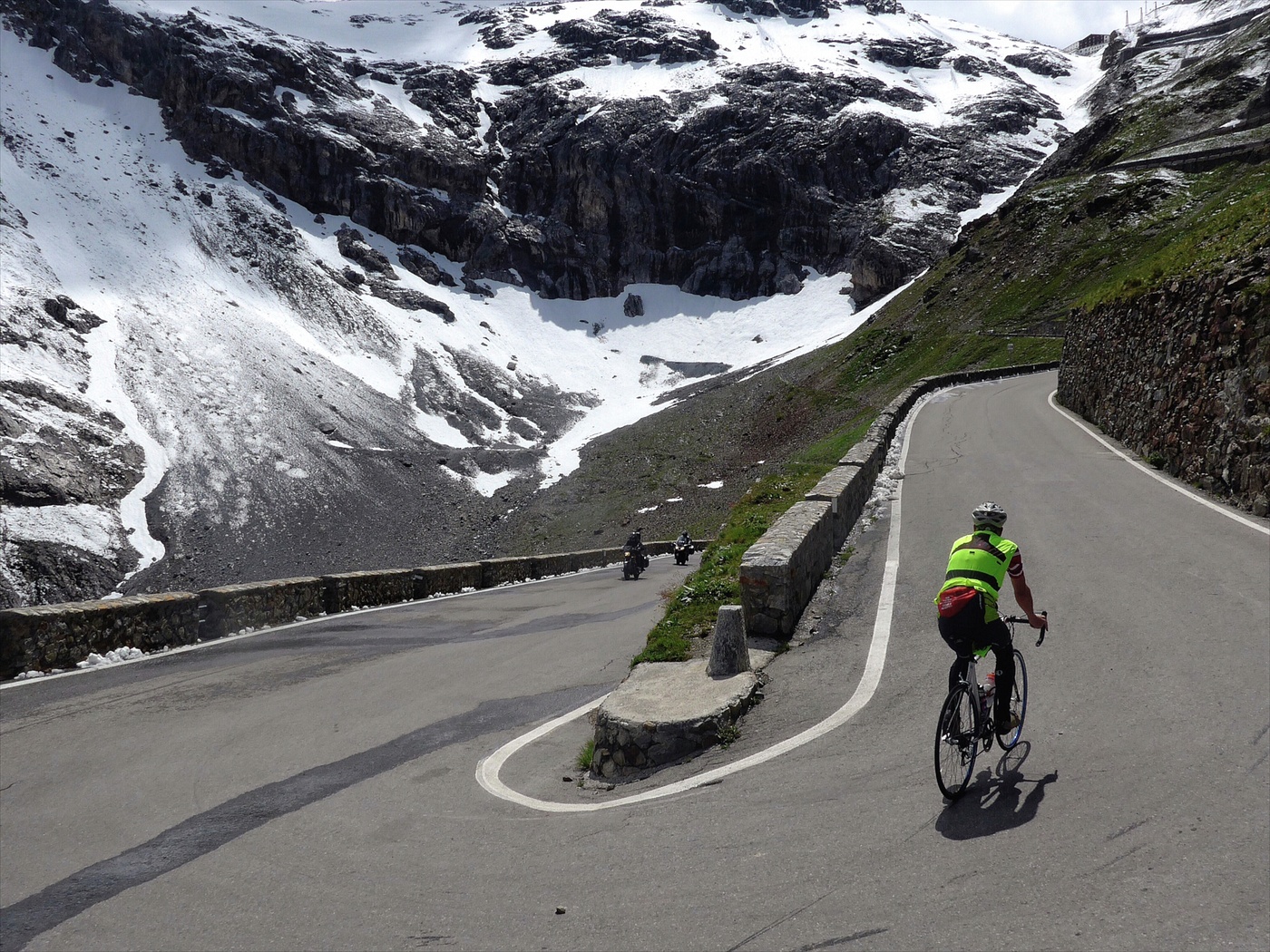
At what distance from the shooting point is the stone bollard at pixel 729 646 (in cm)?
773

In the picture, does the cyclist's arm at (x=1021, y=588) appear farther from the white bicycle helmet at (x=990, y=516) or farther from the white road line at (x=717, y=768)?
the white road line at (x=717, y=768)

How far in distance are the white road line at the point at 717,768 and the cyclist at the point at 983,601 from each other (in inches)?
57.7

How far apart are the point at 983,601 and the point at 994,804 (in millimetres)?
1248

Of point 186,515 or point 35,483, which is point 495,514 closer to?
point 186,515

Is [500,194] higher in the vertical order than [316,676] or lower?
higher

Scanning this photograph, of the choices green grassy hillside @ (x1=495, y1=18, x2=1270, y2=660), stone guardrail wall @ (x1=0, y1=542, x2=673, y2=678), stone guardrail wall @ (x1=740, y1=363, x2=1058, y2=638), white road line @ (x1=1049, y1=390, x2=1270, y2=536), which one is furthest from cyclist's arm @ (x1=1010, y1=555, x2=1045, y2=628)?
green grassy hillside @ (x1=495, y1=18, x2=1270, y2=660)

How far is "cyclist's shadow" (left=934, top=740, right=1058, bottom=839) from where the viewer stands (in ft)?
15.1

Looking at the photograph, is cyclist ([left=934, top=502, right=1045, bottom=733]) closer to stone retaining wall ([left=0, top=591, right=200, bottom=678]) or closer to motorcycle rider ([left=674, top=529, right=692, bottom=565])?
stone retaining wall ([left=0, top=591, right=200, bottom=678])

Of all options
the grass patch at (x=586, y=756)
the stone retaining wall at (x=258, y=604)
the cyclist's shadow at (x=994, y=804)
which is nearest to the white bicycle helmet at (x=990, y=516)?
the cyclist's shadow at (x=994, y=804)

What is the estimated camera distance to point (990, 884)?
4031 mm

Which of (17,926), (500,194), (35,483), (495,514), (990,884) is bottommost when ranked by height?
(495,514)

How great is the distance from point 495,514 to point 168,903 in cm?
6007

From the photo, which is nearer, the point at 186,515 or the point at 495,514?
the point at 186,515

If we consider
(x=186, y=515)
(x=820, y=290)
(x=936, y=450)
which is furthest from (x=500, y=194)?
(x=936, y=450)
